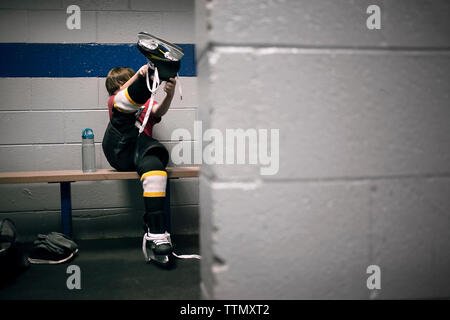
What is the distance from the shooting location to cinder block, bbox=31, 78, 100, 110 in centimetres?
250

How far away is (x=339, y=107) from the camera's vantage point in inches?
37.2

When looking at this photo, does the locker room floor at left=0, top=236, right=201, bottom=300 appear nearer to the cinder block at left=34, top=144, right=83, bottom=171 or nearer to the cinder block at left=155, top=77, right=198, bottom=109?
the cinder block at left=34, top=144, right=83, bottom=171

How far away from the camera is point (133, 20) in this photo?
8.39 feet

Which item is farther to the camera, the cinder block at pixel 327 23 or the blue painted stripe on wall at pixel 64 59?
the blue painted stripe on wall at pixel 64 59

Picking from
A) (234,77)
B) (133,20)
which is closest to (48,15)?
(133,20)

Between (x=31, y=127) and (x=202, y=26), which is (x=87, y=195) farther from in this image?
(x=202, y=26)

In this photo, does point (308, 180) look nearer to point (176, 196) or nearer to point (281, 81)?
point (281, 81)

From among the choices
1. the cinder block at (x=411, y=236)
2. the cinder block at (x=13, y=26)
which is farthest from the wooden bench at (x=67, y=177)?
the cinder block at (x=411, y=236)

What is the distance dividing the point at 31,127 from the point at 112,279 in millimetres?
1491

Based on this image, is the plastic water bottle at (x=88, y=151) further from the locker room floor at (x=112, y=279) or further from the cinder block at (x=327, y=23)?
the cinder block at (x=327, y=23)

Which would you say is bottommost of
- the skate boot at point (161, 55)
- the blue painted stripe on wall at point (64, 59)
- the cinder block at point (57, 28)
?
the skate boot at point (161, 55)

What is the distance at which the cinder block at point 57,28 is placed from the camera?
2.46 metres

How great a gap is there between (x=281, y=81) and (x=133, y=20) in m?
2.03

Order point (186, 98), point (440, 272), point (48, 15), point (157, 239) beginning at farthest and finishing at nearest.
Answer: point (186, 98) < point (48, 15) < point (157, 239) < point (440, 272)
